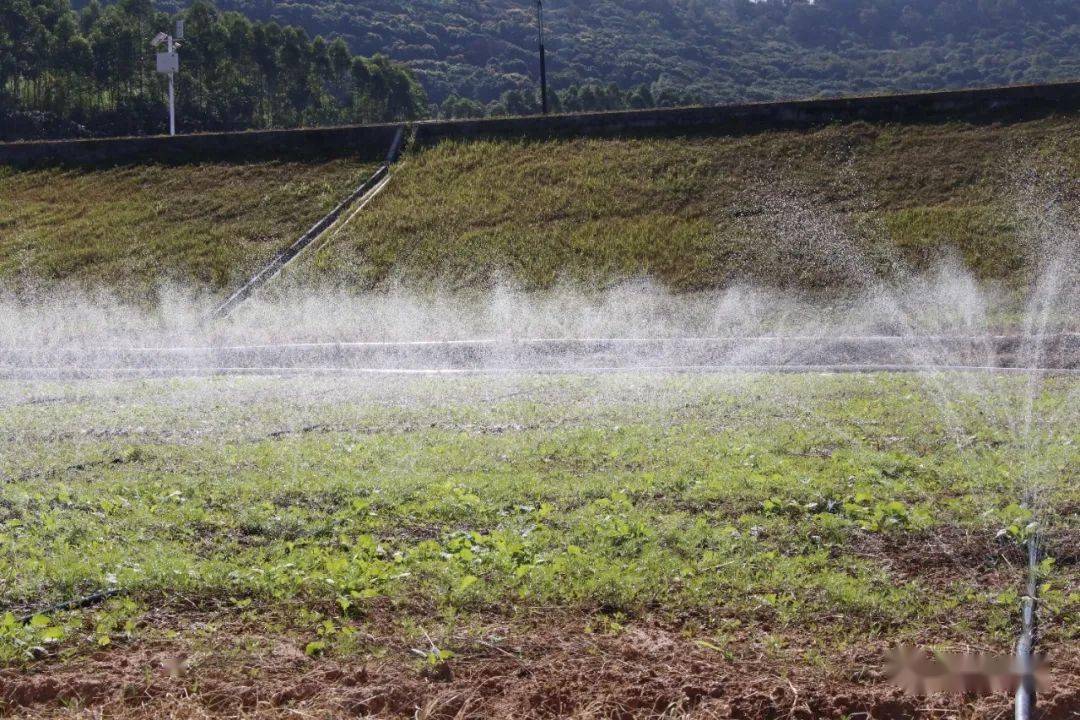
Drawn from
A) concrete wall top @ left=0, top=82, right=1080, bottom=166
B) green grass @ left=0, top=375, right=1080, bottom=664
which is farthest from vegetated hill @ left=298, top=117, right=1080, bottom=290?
green grass @ left=0, top=375, right=1080, bottom=664

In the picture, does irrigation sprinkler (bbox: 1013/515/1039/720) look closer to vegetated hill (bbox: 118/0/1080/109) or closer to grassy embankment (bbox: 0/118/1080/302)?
grassy embankment (bbox: 0/118/1080/302)

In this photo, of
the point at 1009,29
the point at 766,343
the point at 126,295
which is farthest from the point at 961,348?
the point at 1009,29

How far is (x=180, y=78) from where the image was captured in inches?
2970

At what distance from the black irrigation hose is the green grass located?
9 cm

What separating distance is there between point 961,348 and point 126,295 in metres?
16.9

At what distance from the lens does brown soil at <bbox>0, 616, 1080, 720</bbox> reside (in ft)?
13.8

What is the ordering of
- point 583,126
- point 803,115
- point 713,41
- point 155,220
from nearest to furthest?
point 803,115, point 155,220, point 583,126, point 713,41

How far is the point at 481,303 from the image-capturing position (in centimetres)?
2109

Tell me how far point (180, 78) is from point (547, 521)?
250 feet

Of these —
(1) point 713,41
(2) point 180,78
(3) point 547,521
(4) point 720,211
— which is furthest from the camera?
(1) point 713,41

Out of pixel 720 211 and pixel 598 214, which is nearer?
pixel 720 211

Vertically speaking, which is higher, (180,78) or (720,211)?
(180,78)

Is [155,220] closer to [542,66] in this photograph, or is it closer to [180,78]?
[542,66]

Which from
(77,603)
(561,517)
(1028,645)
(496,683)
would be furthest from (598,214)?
(496,683)
